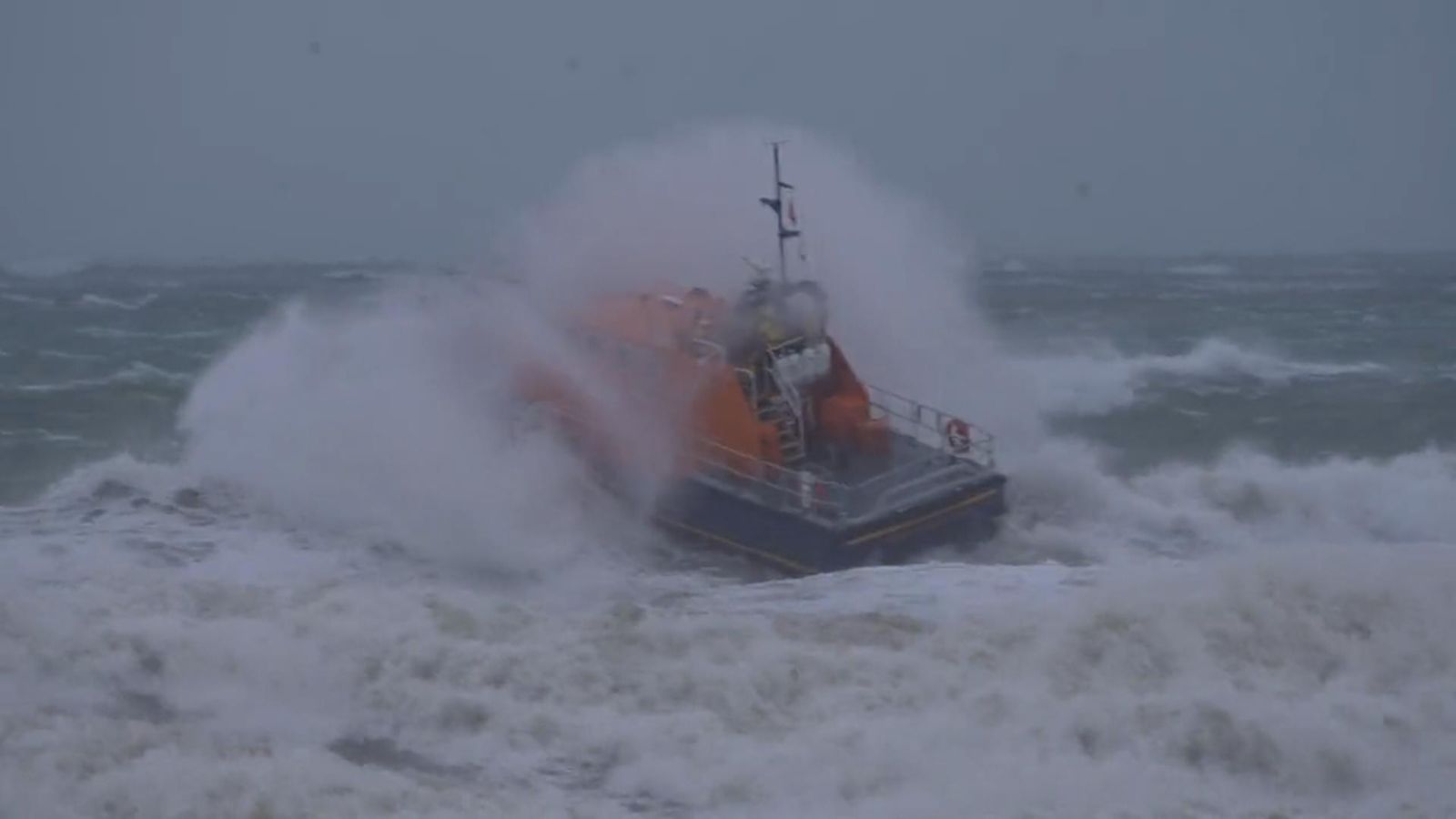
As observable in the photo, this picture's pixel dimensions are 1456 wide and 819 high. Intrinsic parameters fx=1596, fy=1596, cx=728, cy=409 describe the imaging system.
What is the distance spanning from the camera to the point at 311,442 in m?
14.8

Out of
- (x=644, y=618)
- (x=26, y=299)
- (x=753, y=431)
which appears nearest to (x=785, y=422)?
(x=753, y=431)

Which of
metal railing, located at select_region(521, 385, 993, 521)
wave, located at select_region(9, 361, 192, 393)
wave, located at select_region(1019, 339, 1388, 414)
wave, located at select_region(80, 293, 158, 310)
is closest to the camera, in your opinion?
metal railing, located at select_region(521, 385, 993, 521)

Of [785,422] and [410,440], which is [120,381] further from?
[785,422]

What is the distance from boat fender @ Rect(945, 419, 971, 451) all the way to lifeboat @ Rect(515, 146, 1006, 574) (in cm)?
2

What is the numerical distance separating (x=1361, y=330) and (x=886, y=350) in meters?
12.4

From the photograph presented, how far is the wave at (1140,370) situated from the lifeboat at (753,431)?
531 cm

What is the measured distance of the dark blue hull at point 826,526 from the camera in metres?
12.5

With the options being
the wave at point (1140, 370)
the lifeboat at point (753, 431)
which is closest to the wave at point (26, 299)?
the lifeboat at point (753, 431)

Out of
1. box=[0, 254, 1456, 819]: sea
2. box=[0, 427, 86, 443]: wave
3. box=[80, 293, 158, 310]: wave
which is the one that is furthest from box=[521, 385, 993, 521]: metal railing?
box=[80, 293, 158, 310]: wave

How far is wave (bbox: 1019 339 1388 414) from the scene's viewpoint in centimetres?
2005

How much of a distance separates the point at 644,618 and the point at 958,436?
4551 millimetres

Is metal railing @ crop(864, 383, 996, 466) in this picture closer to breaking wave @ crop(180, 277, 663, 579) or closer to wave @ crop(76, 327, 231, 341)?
breaking wave @ crop(180, 277, 663, 579)

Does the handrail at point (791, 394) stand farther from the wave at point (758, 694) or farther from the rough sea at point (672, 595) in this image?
the wave at point (758, 694)

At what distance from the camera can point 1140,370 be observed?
72.0 ft
